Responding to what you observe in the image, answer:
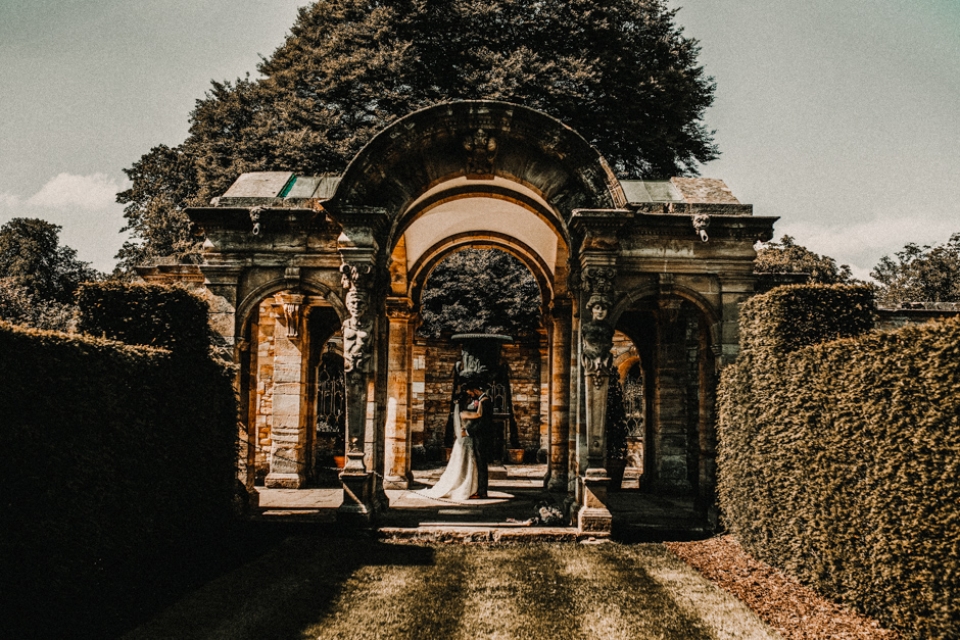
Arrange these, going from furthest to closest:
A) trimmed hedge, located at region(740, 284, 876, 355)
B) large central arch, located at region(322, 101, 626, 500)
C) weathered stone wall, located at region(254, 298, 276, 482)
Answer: weathered stone wall, located at region(254, 298, 276, 482) < large central arch, located at region(322, 101, 626, 500) < trimmed hedge, located at region(740, 284, 876, 355)

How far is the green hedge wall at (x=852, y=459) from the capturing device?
17.1ft

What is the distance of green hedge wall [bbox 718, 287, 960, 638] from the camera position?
5.20 meters

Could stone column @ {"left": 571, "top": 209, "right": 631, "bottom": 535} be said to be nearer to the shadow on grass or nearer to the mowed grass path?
the mowed grass path

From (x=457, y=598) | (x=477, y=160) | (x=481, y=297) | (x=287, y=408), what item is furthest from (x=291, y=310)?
(x=481, y=297)

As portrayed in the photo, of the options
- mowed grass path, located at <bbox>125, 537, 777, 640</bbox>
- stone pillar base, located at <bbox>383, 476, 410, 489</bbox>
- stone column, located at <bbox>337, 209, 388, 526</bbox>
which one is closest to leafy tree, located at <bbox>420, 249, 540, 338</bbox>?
stone pillar base, located at <bbox>383, 476, 410, 489</bbox>

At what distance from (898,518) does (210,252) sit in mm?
8998

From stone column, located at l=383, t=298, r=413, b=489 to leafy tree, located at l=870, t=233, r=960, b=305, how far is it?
2950 cm

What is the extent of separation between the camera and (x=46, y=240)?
36.9m

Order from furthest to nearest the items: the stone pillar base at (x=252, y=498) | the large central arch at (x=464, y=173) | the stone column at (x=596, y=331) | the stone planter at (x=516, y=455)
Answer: the stone planter at (x=516, y=455) → the stone pillar base at (x=252, y=498) → the large central arch at (x=464, y=173) → the stone column at (x=596, y=331)

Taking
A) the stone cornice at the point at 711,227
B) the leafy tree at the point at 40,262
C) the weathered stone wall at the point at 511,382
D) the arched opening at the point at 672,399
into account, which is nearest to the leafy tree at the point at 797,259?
the weathered stone wall at the point at 511,382

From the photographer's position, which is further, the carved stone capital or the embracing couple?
the carved stone capital

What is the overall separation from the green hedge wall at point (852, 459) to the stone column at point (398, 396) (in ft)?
20.6

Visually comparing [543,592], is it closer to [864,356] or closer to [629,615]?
[629,615]

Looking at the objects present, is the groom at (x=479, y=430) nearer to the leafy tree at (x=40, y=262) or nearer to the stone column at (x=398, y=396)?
the stone column at (x=398, y=396)
